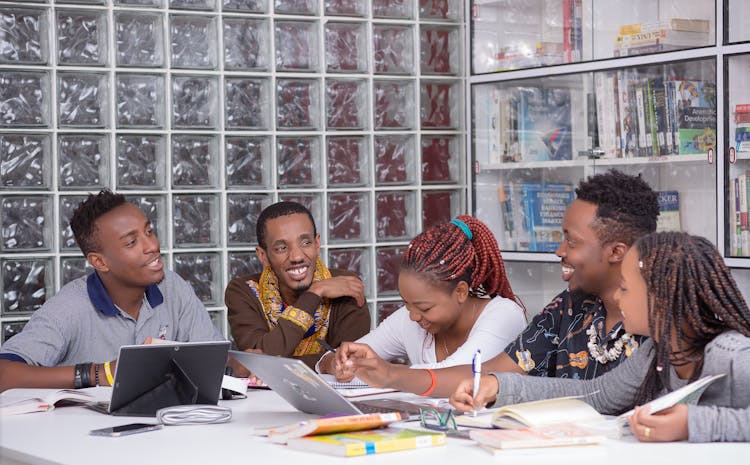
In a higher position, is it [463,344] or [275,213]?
[275,213]

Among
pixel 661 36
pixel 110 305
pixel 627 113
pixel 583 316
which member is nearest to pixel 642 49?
pixel 661 36

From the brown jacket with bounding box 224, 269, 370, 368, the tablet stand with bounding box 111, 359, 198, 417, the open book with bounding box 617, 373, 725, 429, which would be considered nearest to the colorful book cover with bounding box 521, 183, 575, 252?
the brown jacket with bounding box 224, 269, 370, 368

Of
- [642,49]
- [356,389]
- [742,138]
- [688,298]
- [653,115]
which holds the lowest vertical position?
[356,389]

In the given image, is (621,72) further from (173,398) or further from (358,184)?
(173,398)

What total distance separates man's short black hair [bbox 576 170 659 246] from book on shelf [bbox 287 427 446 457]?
847 mm

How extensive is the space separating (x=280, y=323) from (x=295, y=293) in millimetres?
187

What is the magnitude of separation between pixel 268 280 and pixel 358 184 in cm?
107

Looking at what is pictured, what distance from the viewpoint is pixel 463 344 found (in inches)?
107

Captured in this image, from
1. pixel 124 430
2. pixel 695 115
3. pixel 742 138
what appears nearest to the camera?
pixel 124 430

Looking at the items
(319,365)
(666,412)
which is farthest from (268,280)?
(666,412)

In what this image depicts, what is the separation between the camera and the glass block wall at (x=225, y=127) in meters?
3.74

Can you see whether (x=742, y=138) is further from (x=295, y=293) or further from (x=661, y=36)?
(x=295, y=293)

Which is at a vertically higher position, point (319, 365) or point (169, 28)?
point (169, 28)

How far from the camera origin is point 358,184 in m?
4.33
